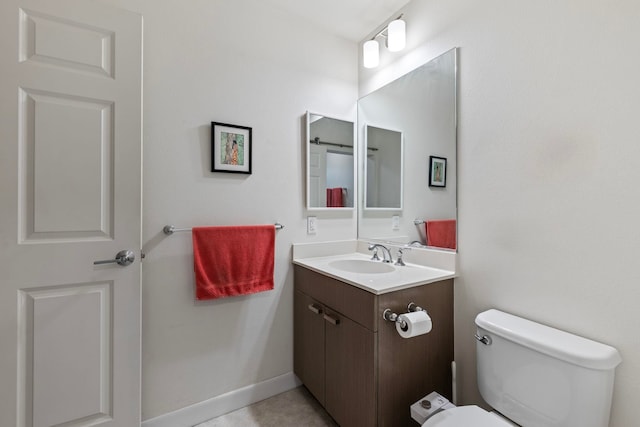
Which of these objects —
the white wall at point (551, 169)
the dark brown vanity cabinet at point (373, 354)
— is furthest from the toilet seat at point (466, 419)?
the white wall at point (551, 169)

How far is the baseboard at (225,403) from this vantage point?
59.5 inches

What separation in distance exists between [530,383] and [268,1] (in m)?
2.36

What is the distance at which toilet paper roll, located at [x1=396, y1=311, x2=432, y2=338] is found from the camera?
114cm

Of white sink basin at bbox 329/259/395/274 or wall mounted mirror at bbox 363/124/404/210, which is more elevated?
wall mounted mirror at bbox 363/124/404/210

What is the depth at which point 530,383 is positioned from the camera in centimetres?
Answer: 103

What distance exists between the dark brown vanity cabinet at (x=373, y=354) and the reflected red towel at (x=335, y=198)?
0.59 meters

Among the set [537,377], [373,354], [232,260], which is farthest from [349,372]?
[232,260]

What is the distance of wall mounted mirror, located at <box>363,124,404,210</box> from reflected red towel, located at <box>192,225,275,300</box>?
0.80 meters

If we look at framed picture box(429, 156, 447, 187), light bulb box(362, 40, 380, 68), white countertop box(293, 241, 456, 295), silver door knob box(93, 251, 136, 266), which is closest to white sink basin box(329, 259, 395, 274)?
white countertop box(293, 241, 456, 295)

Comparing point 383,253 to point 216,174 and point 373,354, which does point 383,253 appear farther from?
point 216,174

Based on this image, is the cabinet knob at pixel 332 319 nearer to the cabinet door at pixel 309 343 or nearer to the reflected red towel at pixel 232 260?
the cabinet door at pixel 309 343

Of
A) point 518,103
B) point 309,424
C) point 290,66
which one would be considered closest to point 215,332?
point 309,424

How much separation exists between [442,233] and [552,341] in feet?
2.25

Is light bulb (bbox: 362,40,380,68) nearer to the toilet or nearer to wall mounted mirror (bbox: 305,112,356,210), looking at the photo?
wall mounted mirror (bbox: 305,112,356,210)
